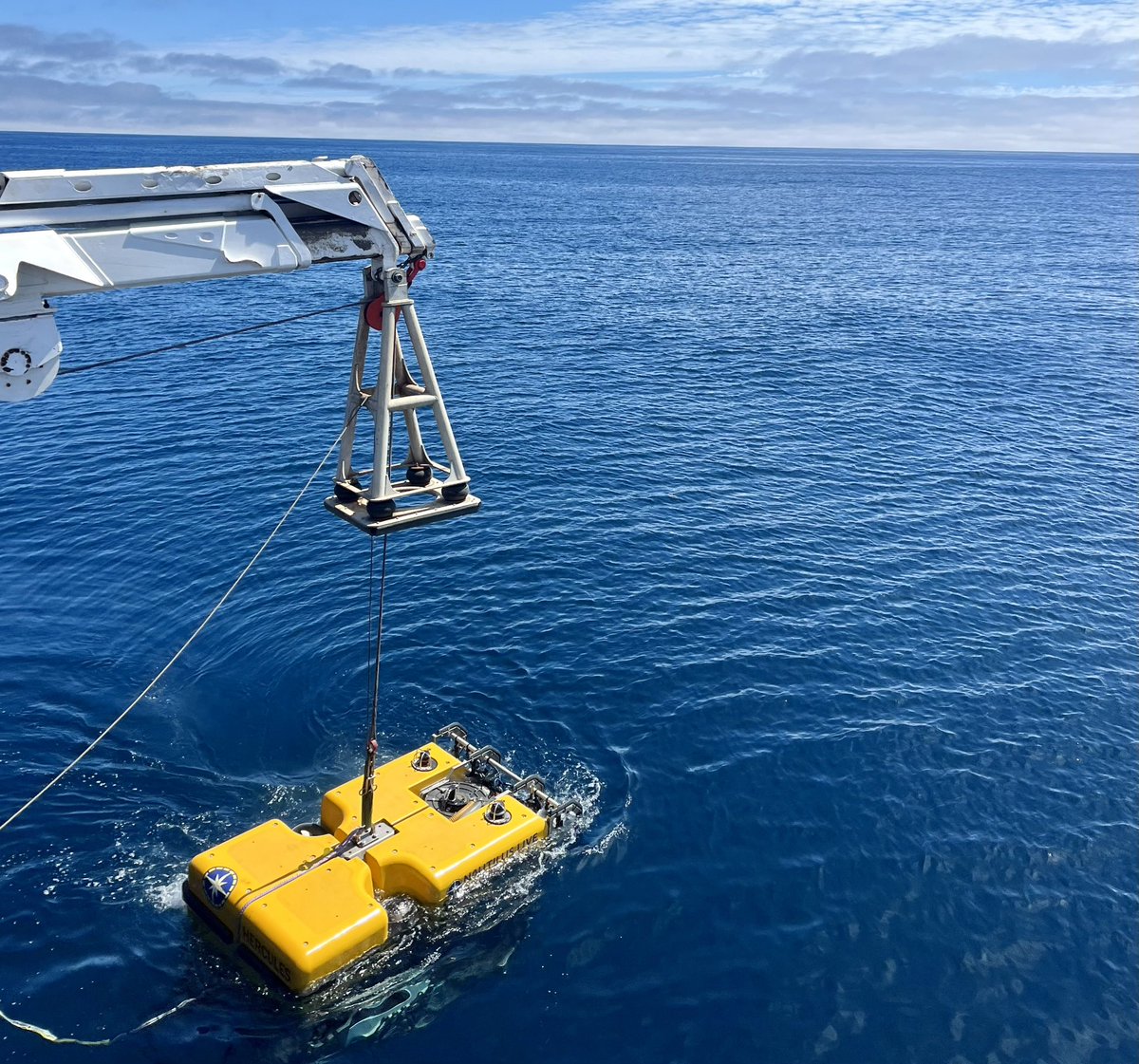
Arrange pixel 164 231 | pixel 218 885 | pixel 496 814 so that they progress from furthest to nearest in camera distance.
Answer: pixel 496 814 → pixel 218 885 → pixel 164 231

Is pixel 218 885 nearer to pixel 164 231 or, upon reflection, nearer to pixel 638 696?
pixel 164 231

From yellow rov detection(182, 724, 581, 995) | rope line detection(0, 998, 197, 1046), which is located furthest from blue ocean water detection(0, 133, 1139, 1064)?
yellow rov detection(182, 724, 581, 995)

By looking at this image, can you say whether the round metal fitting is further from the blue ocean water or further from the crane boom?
the crane boom

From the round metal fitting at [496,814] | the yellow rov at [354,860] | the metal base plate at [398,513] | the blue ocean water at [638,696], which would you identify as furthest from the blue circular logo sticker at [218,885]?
the metal base plate at [398,513]

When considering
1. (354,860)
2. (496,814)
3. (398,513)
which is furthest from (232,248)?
(496,814)

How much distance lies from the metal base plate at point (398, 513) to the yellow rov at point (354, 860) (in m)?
7.29

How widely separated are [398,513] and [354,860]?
25.3 feet

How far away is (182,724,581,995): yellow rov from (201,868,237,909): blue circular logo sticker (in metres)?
0.02

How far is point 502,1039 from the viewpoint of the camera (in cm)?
1772

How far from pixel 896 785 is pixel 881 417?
1231 inches

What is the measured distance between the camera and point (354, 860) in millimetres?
19406

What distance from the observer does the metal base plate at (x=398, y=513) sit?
16172mm

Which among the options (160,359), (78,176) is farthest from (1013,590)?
(160,359)

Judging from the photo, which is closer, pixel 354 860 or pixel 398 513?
pixel 398 513
